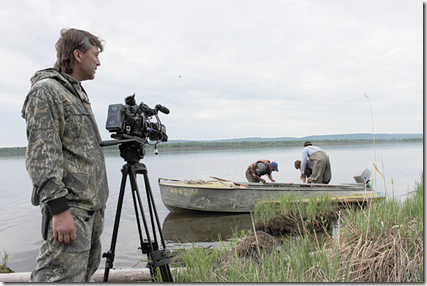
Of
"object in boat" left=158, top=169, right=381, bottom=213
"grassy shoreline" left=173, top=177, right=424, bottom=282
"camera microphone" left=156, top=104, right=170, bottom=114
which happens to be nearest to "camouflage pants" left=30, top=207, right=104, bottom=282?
"camera microphone" left=156, top=104, right=170, bottom=114

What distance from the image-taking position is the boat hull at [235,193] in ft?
24.2

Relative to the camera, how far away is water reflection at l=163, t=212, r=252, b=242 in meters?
6.87

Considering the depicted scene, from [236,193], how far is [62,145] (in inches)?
244

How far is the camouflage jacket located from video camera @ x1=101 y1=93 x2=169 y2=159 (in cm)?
13

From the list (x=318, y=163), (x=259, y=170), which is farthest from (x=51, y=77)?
(x=259, y=170)

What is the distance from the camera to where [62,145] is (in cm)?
174

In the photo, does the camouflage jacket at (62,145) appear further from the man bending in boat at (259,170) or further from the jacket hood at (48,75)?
the man bending in boat at (259,170)

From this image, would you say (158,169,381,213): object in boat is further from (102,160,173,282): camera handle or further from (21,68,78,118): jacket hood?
(21,68,78,118): jacket hood

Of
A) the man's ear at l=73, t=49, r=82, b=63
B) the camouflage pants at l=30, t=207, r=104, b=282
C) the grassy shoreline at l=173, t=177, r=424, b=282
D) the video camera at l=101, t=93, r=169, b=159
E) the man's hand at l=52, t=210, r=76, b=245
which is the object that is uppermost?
the man's ear at l=73, t=49, r=82, b=63

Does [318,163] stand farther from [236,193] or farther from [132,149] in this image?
[132,149]

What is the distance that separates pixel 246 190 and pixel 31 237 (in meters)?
5.30

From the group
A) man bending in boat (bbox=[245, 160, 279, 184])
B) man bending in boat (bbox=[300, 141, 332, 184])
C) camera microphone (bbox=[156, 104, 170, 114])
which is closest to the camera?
camera microphone (bbox=[156, 104, 170, 114])

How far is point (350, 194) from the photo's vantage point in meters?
7.48

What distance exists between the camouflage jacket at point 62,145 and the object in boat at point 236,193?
5769 mm
